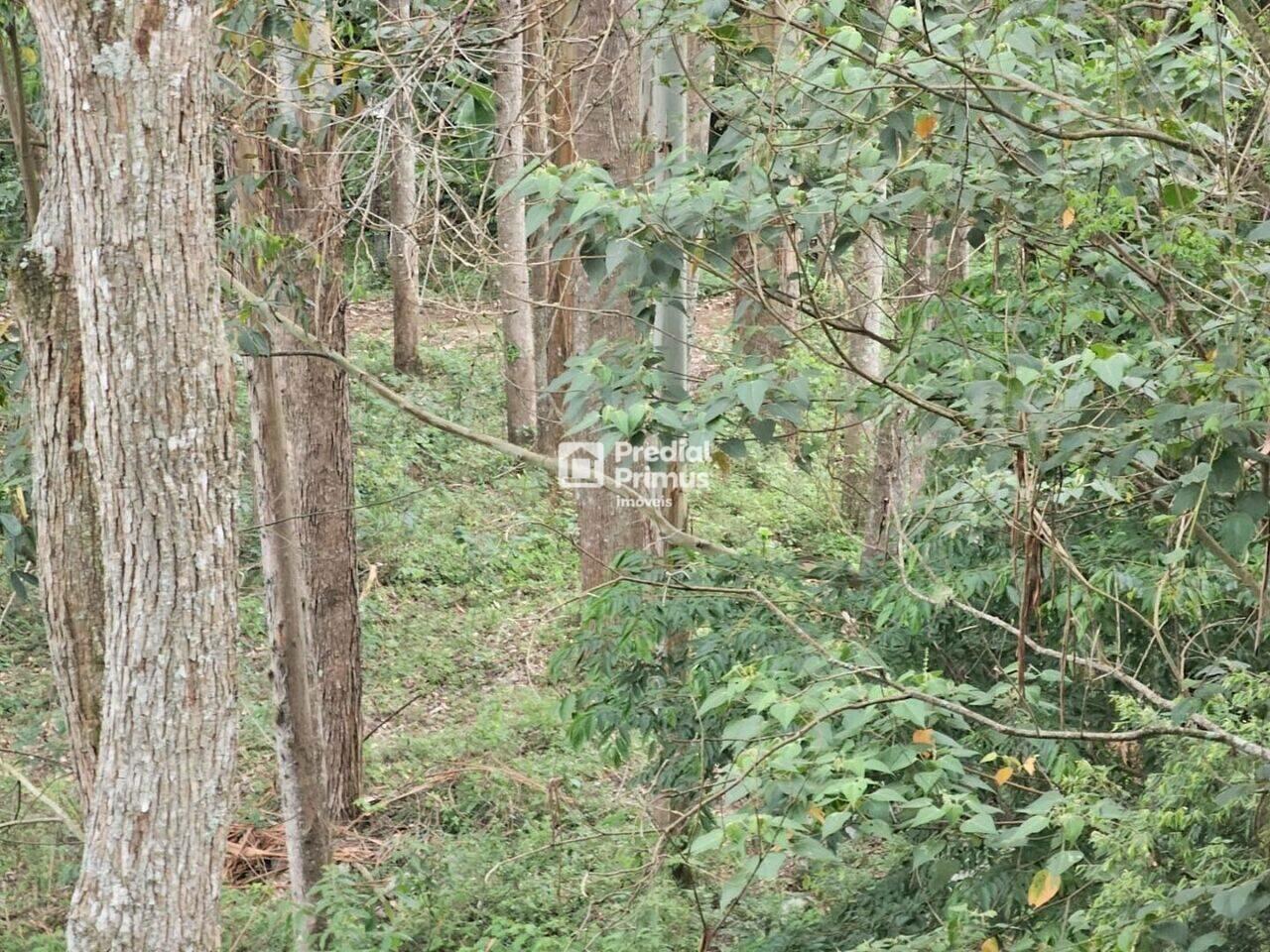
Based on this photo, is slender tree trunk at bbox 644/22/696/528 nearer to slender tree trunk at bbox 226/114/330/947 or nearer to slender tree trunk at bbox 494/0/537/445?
slender tree trunk at bbox 226/114/330/947

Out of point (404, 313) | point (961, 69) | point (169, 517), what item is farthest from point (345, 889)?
point (404, 313)

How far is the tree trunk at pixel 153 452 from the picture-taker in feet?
12.8

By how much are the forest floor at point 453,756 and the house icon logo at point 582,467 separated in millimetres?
354

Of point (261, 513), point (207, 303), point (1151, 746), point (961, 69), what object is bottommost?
point (1151, 746)

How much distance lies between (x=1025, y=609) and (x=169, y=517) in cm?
263

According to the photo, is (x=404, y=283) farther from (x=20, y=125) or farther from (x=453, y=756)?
(x=20, y=125)

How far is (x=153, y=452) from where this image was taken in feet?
13.5

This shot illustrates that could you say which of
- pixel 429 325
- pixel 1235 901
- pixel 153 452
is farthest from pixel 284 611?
pixel 429 325

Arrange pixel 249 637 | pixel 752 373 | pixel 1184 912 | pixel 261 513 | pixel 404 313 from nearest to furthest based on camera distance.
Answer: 1. pixel 1184 912
2. pixel 752 373
3. pixel 261 513
4. pixel 249 637
5. pixel 404 313

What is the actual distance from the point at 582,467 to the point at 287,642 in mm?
1756

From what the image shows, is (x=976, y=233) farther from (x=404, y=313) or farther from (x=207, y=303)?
(x=404, y=313)

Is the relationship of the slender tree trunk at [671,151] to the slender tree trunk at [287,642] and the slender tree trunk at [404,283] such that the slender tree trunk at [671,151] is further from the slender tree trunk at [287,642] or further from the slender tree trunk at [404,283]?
the slender tree trunk at [404,283]

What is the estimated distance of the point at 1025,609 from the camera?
10.1 feet

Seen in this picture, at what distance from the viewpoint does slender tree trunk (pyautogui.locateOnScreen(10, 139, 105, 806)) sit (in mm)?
4633
